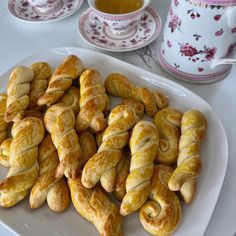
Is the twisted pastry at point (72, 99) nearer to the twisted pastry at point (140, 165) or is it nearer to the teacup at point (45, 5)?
the twisted pastry at point (140, 165)

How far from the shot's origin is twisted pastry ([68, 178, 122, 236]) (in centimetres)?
52

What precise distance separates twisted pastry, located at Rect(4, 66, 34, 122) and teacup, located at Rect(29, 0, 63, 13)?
0.26 m

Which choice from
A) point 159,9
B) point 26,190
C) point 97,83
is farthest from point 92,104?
point 159,9

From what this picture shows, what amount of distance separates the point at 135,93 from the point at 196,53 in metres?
0.14

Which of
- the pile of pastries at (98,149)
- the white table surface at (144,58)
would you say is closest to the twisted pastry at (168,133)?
the pile of pastries at (98,149)

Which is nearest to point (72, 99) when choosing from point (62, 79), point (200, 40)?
point (62, 79)

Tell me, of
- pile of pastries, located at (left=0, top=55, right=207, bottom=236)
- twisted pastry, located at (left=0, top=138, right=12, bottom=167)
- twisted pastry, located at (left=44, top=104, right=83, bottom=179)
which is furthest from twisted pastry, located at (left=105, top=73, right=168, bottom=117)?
twisted pastry, located at (left=0, top=138, right=12, bottom=167)

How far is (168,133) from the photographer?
2.05 feet

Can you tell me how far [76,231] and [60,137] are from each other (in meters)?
0.15

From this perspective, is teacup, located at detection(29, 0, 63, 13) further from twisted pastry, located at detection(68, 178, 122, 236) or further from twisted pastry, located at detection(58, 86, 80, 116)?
twisted pastry, located at detection(68, 178, 122, 236)

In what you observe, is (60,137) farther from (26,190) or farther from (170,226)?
(170,226)

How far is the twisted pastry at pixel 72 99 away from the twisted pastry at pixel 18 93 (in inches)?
2.7

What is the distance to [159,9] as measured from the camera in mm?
912

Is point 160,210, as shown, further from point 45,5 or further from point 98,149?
point 45,5
